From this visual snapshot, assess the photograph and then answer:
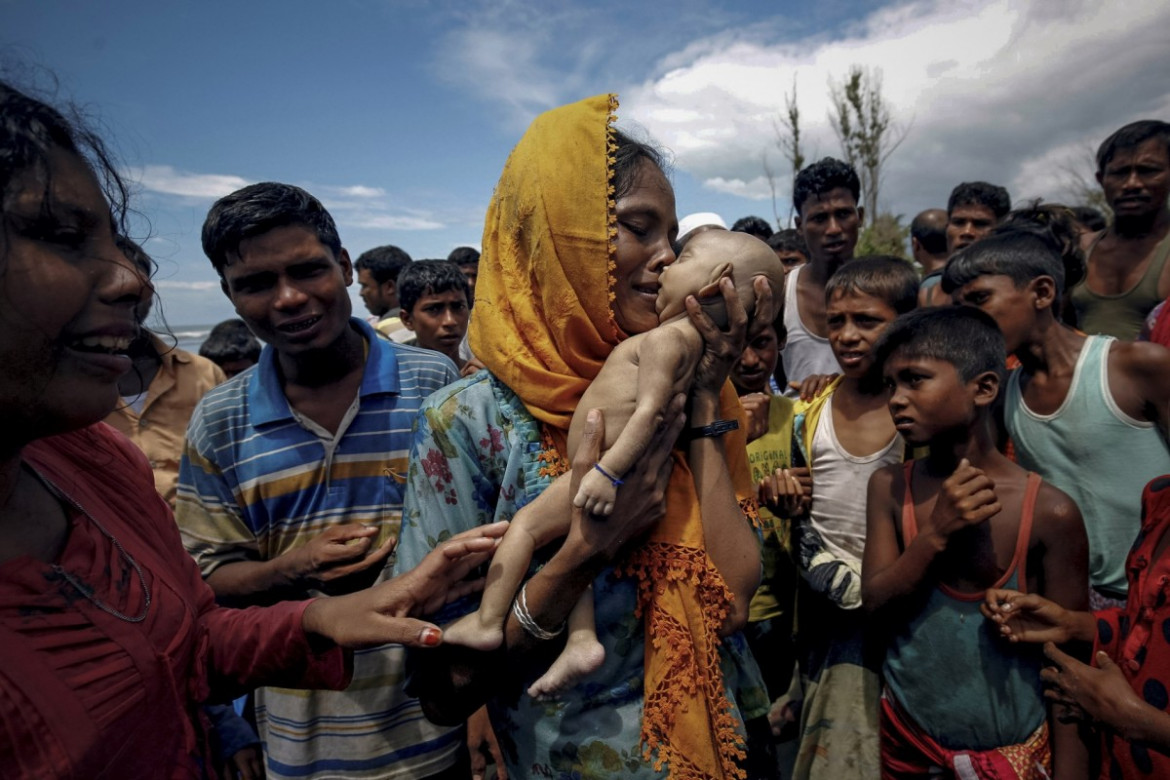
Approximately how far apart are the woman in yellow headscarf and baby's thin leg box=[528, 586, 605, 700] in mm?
59

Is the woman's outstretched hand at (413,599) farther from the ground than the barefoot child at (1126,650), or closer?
farther from the ground

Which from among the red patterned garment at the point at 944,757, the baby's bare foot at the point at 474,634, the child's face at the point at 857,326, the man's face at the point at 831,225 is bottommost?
the red patterned garment at the point at 944,757

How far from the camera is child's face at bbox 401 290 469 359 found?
5270 millimetres

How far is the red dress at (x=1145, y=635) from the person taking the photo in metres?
1.71

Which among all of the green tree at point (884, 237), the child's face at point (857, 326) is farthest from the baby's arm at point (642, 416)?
the green tree at point (884, 237)

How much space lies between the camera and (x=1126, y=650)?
184 centimetres

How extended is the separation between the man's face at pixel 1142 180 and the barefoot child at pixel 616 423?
4604mm

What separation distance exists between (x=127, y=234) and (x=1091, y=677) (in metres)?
2.83

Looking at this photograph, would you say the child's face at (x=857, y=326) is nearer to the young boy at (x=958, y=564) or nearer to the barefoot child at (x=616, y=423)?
the young boy at (x=958, y=564)

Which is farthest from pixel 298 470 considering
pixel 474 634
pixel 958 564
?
pixel 958 564

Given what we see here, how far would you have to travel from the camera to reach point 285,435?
2250mm

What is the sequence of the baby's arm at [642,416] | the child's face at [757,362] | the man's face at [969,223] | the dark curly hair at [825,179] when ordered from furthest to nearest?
the man's face at [969,223], the dark curly hair at [825,179], the child's face at [757,362], the baby's arm at [642,416]

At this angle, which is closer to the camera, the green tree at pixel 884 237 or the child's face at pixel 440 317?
the child's face at pixel 440 317

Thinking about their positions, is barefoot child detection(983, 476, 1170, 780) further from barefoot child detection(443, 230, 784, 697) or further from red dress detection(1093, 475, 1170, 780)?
barefoot child detection(443, 230, 784, 697)
